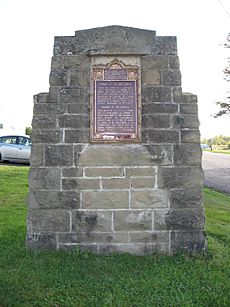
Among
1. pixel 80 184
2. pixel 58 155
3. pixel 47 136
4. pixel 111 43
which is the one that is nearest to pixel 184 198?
pixel 80 184

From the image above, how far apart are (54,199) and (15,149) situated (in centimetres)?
1191

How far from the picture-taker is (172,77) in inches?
185

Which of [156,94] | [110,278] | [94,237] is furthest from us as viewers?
[156,94]

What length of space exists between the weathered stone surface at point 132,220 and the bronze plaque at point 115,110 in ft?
3.31

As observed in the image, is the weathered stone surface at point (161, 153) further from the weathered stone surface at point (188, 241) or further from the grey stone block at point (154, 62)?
the grey stone block at point (154, 62)

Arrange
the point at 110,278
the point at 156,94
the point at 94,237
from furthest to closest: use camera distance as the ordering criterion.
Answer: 1. the point at 156,94
2. the point at 94,237
3. the point at 110,278

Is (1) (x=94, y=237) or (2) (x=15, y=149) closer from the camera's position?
(1) (x=94, y=237)

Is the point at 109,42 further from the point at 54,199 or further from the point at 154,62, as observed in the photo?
the point at 54,199

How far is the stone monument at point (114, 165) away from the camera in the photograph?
458cm

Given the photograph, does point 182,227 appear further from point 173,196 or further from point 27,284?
point 27,284

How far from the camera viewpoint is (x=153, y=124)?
15.2 feet

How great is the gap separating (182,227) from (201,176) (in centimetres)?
75

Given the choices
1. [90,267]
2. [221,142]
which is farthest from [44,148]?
[221,142]

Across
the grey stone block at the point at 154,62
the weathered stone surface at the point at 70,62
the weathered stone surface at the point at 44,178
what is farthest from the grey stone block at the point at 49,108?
the grey stone block at the point at 154,62
